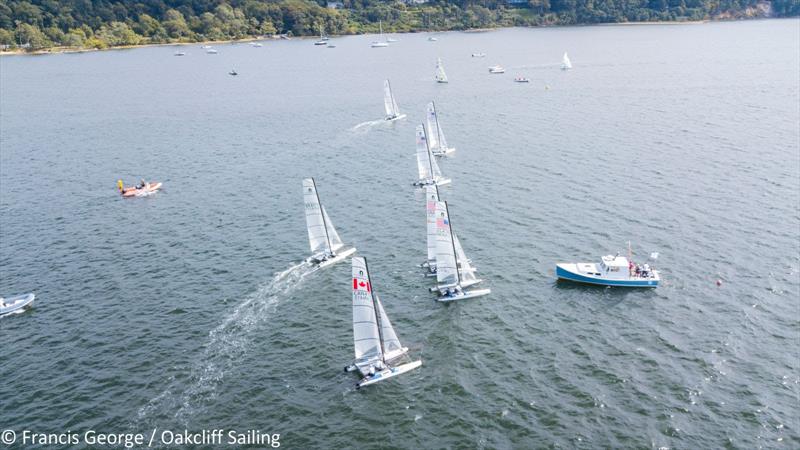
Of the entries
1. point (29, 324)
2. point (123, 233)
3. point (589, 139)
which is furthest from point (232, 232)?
point (589, 139)

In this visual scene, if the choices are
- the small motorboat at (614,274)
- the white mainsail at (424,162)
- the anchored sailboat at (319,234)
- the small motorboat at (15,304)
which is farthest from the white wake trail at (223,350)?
the white mainsail at (424,162)

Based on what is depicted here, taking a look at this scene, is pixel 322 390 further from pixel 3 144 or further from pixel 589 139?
pixel 3 144

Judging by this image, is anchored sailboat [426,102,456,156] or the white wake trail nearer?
the white wake trail

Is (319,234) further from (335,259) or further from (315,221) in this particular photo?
(335,259)

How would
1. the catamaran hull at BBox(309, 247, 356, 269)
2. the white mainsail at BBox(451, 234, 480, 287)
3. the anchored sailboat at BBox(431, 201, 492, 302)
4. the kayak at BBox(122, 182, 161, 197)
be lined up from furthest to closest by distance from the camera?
the kayak at BBox(122, 182, 161, 197)
the catamaran hull at BBox(309, 247, 356, 269)
the white mainsail at BBox(451, 234, 480, 287)
the anchored sailboat at BBox(431, 201, 492, 302)

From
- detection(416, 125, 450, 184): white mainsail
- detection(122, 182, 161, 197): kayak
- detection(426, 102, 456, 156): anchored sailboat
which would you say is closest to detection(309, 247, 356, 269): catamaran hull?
detection(416, 125, 450, 184): white mainsail

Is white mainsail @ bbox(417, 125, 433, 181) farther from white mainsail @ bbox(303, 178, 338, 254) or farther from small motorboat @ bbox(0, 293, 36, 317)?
small motorboat @ bbox(0, 293, 36, 317)

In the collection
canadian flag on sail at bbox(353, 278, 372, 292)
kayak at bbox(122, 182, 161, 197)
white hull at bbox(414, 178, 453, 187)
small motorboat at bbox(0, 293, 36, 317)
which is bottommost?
small motorboat at bbox(0, 293, 36, 317)
